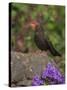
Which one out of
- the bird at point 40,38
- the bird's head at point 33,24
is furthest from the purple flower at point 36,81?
the bird's head at point 33,24

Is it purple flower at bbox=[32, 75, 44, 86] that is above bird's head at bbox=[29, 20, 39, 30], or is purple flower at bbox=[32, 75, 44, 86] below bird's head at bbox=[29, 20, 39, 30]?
below

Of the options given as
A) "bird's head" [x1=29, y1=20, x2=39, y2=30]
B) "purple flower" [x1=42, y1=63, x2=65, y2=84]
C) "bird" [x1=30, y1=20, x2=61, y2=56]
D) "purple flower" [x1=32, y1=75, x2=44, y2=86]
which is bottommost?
"purple flower" [x1=32, y1=75, x2=44, y2=86]

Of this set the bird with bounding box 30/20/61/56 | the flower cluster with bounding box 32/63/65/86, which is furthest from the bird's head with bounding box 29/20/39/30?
the flower cluster with bounding box 32/63/65/86

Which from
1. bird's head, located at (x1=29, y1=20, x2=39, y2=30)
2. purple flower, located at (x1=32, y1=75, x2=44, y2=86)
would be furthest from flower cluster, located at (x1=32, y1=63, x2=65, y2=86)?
bird's head, located at (x1=29, y1=20, x2=39, y2=30)

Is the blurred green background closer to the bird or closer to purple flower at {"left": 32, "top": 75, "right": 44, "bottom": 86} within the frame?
the bird

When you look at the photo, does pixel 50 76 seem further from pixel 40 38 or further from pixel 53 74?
pixel 40 38

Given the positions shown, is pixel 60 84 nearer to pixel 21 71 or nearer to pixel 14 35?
pixel 21 71
